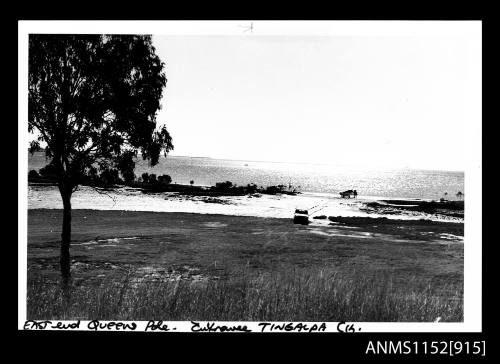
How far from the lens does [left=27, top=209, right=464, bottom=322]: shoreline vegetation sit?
542 centimetres

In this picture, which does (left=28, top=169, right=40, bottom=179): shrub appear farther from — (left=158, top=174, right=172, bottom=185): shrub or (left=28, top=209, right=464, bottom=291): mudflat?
(left=158, top=174, right=172, bottom=185): shrub

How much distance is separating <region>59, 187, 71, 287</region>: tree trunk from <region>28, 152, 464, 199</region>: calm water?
4.06ft

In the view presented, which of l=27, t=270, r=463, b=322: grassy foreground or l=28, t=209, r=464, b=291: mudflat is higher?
l=28, t=209, r=464, b=291: mudflat

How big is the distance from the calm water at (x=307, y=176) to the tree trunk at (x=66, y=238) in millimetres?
1238

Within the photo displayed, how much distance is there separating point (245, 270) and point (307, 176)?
1990 millimetres

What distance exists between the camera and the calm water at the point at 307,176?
19.4 ft

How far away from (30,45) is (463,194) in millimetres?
7714

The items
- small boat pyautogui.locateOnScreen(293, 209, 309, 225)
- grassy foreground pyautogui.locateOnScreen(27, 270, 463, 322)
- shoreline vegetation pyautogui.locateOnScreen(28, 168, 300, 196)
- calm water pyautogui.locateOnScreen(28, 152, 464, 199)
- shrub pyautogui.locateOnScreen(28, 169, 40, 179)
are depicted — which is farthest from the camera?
small boat pyautogui.locateOnScreen(293, 209, 309, 225)

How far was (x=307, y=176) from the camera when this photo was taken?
6008 millimetres

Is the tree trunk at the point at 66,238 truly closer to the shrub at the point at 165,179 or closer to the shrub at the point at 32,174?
the shrub at the point at 32,174

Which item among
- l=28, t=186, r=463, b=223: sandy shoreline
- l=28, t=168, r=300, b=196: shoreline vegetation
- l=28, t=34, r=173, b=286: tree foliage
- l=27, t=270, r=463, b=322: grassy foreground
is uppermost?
l=28, t=34, r=173, b=286: tree foliage

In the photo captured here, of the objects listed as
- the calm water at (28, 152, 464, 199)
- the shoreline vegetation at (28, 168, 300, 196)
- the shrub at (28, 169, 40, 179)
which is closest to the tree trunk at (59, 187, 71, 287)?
the shoreline vegetation at (28, 168, 300, 196)

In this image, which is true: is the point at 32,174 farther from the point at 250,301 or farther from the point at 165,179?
the point at 250,301

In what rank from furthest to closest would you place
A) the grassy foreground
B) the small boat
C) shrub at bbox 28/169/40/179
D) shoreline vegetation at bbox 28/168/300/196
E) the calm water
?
the small boat < the calm water < shoreline vegetation at bbox 28/168/300/196 < shrub at bbox 28/169/40/179 < the grassy foreground
